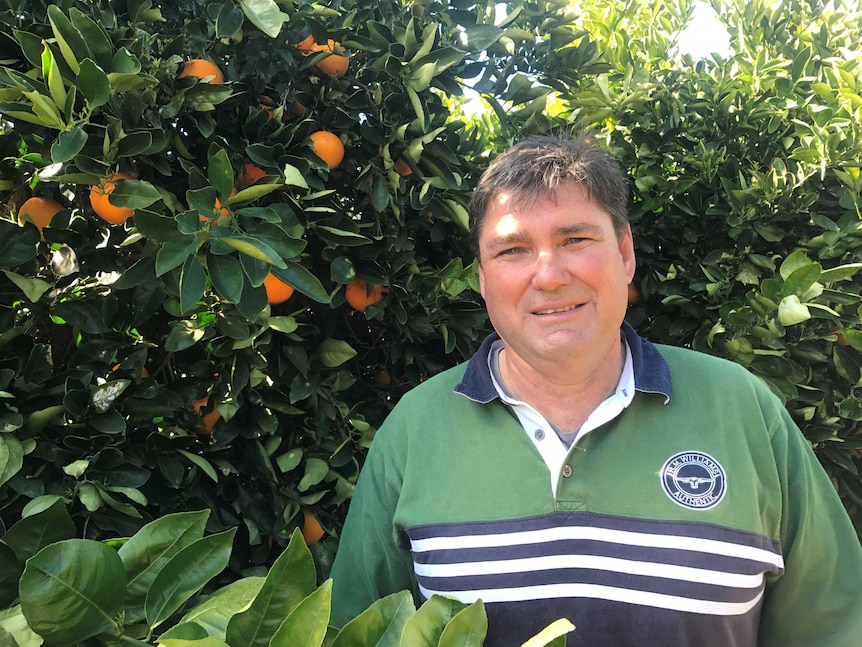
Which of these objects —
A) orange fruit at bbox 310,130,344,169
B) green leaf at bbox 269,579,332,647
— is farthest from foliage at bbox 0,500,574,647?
orange fruit at bbox 310,130,344,169

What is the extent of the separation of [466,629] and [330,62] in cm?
126

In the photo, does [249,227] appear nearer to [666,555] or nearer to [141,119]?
[141,119]

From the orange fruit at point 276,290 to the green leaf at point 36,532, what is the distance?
30.3 inches

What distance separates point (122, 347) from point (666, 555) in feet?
3.67

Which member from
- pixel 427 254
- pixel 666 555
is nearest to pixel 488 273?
pixel 427 254

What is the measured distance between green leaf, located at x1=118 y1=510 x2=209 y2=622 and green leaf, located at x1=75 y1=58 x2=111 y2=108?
2.40 feet

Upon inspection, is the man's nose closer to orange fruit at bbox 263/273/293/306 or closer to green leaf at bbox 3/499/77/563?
orange fruit at bbox 263/273/293/306

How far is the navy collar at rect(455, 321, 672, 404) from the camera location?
1303 millimetres

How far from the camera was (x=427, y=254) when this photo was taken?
174 cm

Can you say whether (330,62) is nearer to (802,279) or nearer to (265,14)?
(265,14)

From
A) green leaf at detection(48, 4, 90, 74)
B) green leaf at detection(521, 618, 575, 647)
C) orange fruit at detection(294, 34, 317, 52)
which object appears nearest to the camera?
green leaf at detection(521, 618, 575, 647)

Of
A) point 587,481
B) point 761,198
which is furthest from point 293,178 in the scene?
point 761,198

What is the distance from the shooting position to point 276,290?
141 centimetres

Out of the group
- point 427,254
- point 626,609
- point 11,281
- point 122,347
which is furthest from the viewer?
point 427,254
